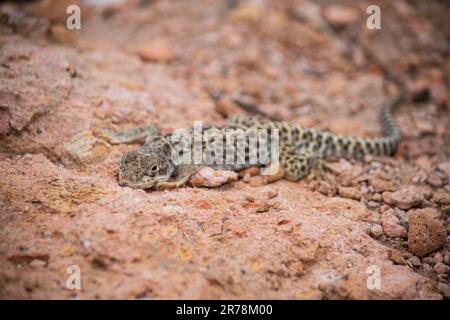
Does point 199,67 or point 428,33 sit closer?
point 199,67

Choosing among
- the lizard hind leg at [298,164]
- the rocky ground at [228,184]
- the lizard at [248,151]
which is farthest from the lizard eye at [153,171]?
the lizard hind leg at [298,164]

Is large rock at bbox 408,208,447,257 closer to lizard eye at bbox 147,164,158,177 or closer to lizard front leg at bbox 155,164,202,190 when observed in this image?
lizard front leg at bbox 155,164,202,190

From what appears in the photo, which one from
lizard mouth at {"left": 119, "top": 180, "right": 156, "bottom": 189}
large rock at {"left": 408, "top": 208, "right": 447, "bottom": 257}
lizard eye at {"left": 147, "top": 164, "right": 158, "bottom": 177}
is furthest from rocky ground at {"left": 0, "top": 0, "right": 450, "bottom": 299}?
lizard eye at {"left": 147, "top": 164, "right": 158, "bottom": 177}

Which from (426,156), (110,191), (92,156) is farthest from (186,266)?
(426,156)

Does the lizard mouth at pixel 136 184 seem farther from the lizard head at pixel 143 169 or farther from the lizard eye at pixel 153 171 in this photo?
the lizard eye at pixel 153 171

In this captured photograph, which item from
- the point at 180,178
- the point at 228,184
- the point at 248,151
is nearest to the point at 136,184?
the point at 180,178

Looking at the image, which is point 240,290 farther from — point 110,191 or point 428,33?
point 428,33
